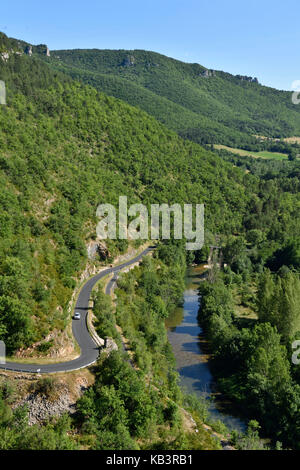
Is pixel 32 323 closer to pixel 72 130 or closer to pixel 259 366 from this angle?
pixel 259 366

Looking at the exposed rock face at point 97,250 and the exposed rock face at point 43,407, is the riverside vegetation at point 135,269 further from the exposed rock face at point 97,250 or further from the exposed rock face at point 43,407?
the exposed rock face at point 97,250

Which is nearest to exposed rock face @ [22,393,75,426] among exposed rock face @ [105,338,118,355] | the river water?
exposed rock face @ [105,338,118,355]

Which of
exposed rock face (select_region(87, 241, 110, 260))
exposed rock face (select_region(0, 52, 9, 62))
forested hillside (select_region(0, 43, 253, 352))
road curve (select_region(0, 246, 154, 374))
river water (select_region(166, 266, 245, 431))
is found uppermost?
exposed rock face (select_region(0, 52, 9, 62))

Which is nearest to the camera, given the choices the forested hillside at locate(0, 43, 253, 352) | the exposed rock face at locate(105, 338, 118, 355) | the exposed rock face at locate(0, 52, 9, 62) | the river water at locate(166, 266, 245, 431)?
the exposed rock face at locate(105, 338, 118, 355)

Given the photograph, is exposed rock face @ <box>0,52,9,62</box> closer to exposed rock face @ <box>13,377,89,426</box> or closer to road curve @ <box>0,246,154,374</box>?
road curve @ <box>0,246,154,374</box>

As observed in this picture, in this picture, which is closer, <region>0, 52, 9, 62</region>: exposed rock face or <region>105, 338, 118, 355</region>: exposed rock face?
<region>105, 338, 118, 355</region>: exposed rock face

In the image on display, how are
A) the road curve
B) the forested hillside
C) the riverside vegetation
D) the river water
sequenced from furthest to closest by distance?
the river water, the forested hillside, the road curve, the riverside vegetation
